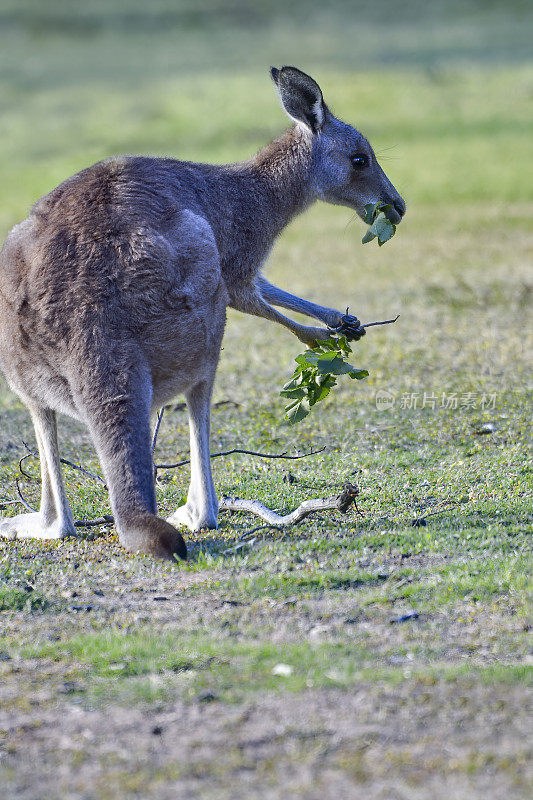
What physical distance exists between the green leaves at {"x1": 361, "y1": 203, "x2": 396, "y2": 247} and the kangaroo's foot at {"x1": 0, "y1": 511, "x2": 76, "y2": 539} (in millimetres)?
2030

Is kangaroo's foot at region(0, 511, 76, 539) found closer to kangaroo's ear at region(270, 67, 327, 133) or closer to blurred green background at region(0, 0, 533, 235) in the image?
kangaroo's ear at region(270, 67, 327, 133)

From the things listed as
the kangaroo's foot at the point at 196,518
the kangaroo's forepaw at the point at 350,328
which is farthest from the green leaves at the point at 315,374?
the kangaroo's foot at the point at 196,518

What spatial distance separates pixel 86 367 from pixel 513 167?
15.8 meters

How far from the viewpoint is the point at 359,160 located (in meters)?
5.61

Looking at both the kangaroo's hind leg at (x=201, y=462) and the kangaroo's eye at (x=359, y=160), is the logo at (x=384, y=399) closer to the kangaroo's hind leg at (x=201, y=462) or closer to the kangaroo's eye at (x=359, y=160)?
the kangaroo's eye at (x=359, y=160)

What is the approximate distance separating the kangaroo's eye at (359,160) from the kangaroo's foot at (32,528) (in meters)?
2.37

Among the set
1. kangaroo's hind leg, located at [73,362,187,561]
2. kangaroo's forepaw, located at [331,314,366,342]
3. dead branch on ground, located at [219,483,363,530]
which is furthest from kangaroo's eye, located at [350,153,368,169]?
kangaroo's hind leg, located at [73,362,187,561]

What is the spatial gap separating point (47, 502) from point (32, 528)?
15 centimetres

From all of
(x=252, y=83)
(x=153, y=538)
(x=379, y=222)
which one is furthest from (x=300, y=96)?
(x=252, y=83)

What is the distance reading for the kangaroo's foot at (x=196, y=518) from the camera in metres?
4.66

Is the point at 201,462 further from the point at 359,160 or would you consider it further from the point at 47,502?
the point at 359,160

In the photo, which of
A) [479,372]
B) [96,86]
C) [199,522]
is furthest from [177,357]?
[96,86]

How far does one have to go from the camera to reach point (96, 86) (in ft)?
102

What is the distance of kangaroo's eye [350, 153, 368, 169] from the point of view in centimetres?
561
